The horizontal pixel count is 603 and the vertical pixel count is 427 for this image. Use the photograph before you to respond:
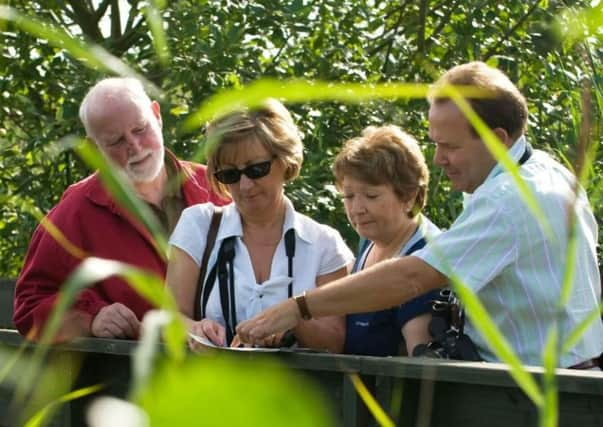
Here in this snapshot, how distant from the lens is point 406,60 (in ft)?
26.5

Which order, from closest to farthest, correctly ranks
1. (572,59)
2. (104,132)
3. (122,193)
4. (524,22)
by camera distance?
(122,193)
(104,132)
(572,59)
(524,22)

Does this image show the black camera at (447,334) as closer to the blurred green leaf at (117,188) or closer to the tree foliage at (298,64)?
the blurred green leaf at (117,188)

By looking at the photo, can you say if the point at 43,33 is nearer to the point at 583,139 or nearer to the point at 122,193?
the point at 122,193

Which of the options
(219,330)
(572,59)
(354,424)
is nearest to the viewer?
(354,424)

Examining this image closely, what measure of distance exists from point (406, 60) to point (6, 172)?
254 centimetres

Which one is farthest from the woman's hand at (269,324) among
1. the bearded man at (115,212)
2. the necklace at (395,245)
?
the bearded man at (115,212)

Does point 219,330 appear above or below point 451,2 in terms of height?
below

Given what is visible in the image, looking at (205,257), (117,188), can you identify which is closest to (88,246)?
(205,257)

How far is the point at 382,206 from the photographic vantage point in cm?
362

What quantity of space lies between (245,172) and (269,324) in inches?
22.3

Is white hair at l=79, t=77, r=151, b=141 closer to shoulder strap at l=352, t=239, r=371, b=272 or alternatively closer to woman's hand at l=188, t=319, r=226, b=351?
shoulder strap at l=352, t=239, r=371, b=272

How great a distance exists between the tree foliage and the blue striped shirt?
9.81ft

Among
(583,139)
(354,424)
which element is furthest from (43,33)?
(354,424)

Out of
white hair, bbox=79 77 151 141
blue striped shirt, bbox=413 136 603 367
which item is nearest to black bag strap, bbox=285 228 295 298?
blue striped shirt, bbox=413 136 603 367
